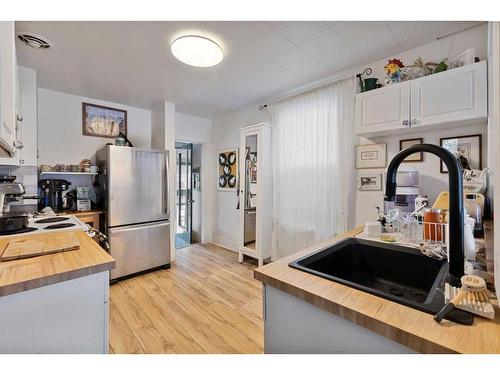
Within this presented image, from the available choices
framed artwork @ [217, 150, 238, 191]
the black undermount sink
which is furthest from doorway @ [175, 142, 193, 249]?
the black undermount sink

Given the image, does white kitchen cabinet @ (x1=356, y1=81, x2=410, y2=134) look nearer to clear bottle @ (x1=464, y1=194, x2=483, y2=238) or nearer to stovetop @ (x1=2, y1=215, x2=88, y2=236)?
clear bottle @ (x1=464, y1=194, x2=483, y2=238)

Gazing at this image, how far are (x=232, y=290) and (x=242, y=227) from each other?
1014 millimetres

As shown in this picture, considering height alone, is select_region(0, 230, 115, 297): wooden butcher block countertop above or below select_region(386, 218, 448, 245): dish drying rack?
below

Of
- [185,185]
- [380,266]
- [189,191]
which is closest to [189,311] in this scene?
[380,266]

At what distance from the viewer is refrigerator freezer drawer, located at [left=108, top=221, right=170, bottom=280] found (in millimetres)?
2652

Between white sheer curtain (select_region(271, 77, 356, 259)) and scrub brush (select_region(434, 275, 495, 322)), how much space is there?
179 centimetres

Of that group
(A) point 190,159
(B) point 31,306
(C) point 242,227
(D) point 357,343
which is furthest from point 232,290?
(A) point 190,159

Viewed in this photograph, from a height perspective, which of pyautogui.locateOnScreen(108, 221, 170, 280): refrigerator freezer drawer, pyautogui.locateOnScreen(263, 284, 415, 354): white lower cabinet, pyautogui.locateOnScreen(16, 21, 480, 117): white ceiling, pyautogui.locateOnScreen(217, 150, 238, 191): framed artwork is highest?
pyautogui.locateOnScreen(16, 21, 480, 117): white ceiling

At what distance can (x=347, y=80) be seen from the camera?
2.35 meters

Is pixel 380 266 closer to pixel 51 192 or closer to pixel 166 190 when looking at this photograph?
pixel 166 190

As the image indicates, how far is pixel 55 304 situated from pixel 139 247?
6.51 feet

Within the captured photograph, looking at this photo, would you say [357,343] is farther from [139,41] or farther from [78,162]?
[78,162]

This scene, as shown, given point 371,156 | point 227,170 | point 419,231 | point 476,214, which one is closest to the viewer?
point 419,231

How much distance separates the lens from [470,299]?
596 mm
